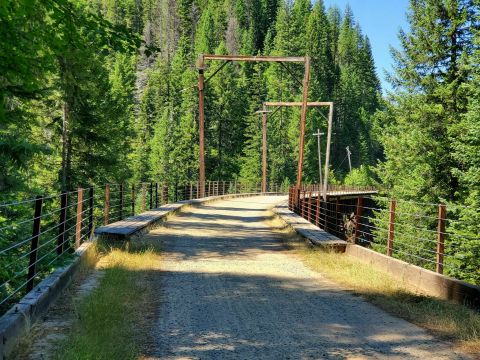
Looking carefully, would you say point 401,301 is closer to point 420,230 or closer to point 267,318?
point 267,318

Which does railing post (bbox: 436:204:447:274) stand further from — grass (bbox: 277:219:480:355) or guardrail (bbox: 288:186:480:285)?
grass (bbox: 277:219:480:355)

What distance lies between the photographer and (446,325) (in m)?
6.21

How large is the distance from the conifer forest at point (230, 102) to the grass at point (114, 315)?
215cm

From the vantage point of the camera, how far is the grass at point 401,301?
5.97 meters

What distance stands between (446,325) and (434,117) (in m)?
23.2

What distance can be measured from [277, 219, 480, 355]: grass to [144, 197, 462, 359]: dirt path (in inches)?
9.5

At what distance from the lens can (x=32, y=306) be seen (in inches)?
221

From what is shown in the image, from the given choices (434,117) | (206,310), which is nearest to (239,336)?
(206,310)

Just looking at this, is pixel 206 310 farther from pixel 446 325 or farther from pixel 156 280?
pixel 446 325

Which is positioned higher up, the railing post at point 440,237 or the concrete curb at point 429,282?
the railing post at point 440,237

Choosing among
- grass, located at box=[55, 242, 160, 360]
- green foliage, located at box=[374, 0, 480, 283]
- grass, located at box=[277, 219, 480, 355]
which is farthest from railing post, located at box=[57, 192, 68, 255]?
green foliage, located at box=[374, 0, 480, 283]

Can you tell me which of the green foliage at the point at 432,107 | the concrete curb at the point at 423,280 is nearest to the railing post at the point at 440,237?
the concrete curb at the point at 423,280

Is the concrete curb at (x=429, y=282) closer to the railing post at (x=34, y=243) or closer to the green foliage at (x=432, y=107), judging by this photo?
the railing post at (x=34, y=243)

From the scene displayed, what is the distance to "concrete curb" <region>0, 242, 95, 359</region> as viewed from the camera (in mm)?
4703
